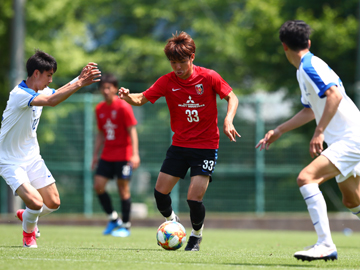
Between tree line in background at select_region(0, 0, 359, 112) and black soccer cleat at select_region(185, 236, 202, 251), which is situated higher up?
tree line in background at select_region(0, 0, 359, 112)

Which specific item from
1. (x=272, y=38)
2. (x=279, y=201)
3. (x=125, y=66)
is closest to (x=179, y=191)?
(x=279, y=201)

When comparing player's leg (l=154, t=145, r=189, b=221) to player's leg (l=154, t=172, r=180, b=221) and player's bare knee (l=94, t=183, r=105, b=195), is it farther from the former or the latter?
player's bare knee (l=94, t=183, r=105, b=195)

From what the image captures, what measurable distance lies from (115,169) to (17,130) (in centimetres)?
383

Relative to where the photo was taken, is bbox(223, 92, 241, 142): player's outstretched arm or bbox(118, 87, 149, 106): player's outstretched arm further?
bbox(118, 87, 149, 106): player's outstretched arm

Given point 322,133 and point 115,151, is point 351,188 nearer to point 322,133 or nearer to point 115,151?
point 322,133

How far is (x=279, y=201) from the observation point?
1397 centimetres

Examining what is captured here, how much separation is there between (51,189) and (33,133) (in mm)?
700

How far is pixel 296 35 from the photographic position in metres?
5.29

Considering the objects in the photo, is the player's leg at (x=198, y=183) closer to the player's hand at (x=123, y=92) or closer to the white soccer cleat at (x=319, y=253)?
the player's hand at (x=123, y=92)

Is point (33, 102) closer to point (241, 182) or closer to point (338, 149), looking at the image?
A: point (338, 149)

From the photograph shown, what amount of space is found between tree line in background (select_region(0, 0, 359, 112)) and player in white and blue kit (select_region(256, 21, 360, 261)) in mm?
9414

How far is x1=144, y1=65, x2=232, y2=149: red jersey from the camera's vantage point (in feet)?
21.8

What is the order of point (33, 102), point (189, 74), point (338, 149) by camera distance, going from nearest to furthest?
point (338, 149), point (33, 102), point (189, 74)

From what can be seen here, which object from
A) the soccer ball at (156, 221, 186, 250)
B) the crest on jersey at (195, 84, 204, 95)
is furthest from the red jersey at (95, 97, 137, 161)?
the soccer ball at (156, 221, 186, 250)
